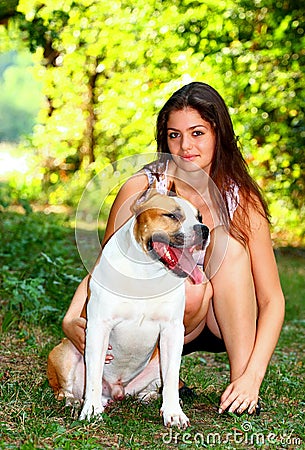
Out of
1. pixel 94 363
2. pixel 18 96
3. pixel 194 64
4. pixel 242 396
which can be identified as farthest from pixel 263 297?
pixel 18 96

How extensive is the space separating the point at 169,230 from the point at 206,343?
0.86 metres

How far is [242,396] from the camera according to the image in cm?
307

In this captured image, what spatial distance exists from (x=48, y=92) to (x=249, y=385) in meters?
7.25

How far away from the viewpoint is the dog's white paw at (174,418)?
2.81 metres

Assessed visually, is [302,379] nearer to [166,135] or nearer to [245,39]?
[166,135]

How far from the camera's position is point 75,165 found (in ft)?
34.0

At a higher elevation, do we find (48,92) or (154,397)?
(48,92)

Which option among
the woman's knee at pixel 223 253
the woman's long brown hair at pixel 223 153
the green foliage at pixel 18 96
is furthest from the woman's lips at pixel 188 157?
the green foliage at pixel 18 96

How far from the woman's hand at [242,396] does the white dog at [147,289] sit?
0.94 feet

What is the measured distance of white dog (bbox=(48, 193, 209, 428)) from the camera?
9.21 feet

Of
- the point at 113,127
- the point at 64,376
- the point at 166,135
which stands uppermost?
the point at 113,127

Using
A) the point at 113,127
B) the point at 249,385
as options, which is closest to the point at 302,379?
the point at 249,385

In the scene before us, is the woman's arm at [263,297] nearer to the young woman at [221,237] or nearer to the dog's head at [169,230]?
the young woman at [221,237]

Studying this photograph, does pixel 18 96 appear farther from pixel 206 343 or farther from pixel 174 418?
pixel 174 418
